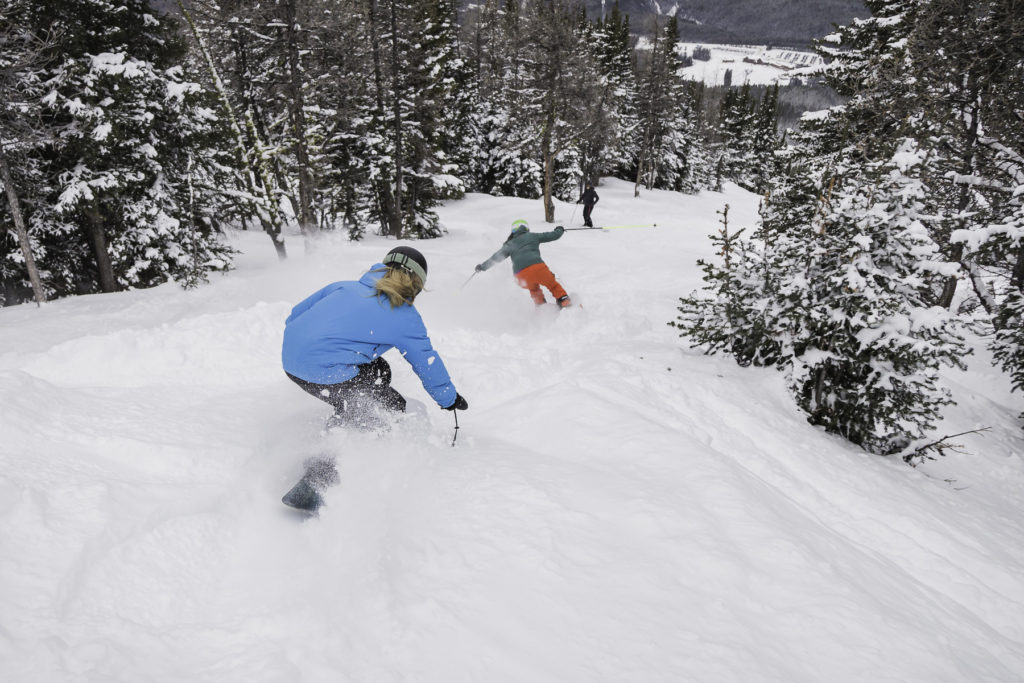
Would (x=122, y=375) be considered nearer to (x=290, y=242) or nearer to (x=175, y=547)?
(x=175, y=547)

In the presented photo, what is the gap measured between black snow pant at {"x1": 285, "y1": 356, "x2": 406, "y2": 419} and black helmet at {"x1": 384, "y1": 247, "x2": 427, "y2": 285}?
71 cm

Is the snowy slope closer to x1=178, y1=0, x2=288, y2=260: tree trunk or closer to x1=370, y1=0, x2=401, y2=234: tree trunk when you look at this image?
x1=178, y1=0, x2=288, y2=260: tree trunk

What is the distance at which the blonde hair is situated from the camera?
3.44 m

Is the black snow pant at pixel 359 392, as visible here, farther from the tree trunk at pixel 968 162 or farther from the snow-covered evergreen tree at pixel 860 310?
the tree trunk at pixel 968 162

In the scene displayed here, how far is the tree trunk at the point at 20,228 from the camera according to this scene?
39.2 feet

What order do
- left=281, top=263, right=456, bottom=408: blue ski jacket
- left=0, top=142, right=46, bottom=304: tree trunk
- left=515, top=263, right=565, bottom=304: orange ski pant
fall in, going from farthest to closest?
left=0, top=142, right=46, bottom=304: tree trunk, left=515, top=263, right=565, bottom=304: orange ski pant, left=281, top=263, right=456, bottom=408: blue ski jacket

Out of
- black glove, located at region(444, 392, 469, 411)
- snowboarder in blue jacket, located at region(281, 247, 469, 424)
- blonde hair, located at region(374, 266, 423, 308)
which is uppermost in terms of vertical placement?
blonde hair, located at region(374, 266, 423, 308)

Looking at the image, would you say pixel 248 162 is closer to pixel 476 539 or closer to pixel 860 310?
pixel 476 539

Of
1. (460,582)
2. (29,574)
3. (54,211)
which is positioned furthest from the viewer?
(54,211)

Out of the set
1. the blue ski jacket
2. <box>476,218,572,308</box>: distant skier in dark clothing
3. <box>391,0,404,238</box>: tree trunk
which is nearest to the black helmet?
the blue ski jacket

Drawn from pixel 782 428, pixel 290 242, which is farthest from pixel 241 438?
pixel 290 242

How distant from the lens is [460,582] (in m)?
2.56

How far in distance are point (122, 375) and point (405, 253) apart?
3713 millimetres

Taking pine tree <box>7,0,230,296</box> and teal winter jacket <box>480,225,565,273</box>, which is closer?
teal winter jacket <box>480,225,565,273</box>
